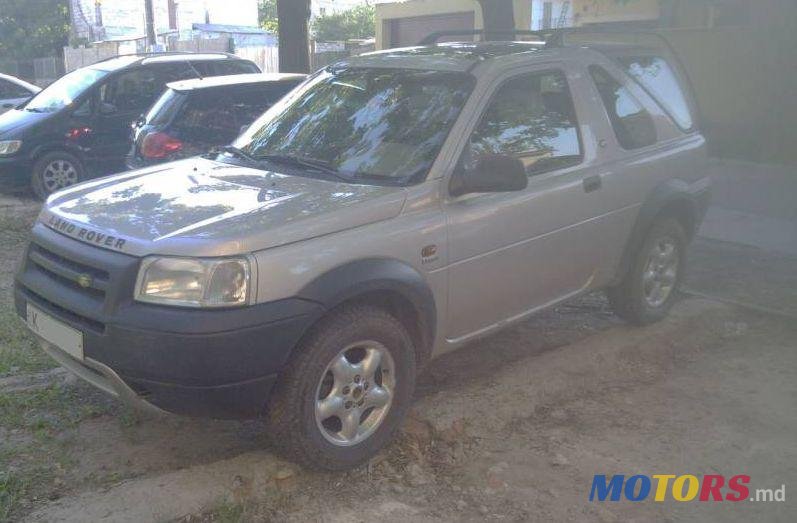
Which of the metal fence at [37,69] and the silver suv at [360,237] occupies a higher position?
the silver suv at [360,237]

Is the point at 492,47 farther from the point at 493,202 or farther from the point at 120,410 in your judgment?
the point at 120,410

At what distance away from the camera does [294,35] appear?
11398 millimetres

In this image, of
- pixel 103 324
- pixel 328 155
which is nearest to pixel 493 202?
pixel 328 155

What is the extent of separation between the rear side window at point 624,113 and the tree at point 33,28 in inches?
1355

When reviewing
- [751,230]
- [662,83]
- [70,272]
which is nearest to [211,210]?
[70,272]

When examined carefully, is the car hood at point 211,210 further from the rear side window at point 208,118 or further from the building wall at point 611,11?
the building wall at point 611,11

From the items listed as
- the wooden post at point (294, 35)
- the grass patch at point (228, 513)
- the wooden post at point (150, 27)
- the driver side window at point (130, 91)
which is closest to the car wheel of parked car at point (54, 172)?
the driver side window at point (130, 91)

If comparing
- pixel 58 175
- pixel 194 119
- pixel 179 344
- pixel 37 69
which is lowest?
pixel 37 69

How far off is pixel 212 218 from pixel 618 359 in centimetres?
290

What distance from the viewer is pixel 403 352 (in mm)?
4043

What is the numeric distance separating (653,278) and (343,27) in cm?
3482

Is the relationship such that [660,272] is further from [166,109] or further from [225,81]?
[166,109]

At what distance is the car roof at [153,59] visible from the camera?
1055 cm

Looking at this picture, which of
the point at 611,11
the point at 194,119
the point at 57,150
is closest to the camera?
the point at 194,119
